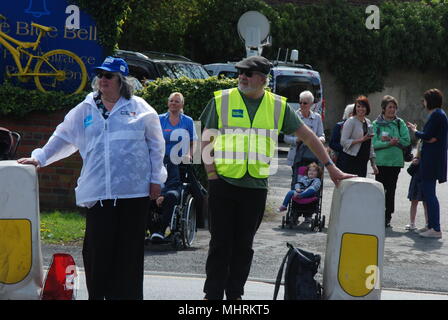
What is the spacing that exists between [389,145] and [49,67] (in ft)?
15.5

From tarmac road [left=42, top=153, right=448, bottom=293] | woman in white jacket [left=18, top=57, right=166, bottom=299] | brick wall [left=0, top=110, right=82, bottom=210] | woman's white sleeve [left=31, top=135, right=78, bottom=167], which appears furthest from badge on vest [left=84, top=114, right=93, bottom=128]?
brick wall [left=0, top=110, right=82, bottom=210]

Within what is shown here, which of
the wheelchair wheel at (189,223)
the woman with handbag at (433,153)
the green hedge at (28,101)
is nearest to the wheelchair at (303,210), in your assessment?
the woman with handbag at (433,153)

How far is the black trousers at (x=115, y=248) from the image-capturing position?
653 cm

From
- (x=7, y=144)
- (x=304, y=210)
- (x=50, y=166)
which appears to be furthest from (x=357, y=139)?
(x=7, y=144)

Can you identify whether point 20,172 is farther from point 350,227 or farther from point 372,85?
point 372,85

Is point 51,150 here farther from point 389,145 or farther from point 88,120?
point 389,145

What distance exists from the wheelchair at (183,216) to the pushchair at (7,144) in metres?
2.75

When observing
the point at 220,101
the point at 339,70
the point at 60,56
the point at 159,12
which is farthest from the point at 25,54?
the point at 339,70

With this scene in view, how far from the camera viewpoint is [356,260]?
21.9 feet

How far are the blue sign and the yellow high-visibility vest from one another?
652 centimetres

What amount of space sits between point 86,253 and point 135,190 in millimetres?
567

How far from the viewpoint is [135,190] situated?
658 centimetres

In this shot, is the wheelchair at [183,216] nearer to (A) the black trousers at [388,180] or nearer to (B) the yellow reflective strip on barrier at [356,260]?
(A) the black trousers at [388,180]

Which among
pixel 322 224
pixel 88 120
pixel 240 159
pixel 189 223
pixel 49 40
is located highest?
pixel 49 40
